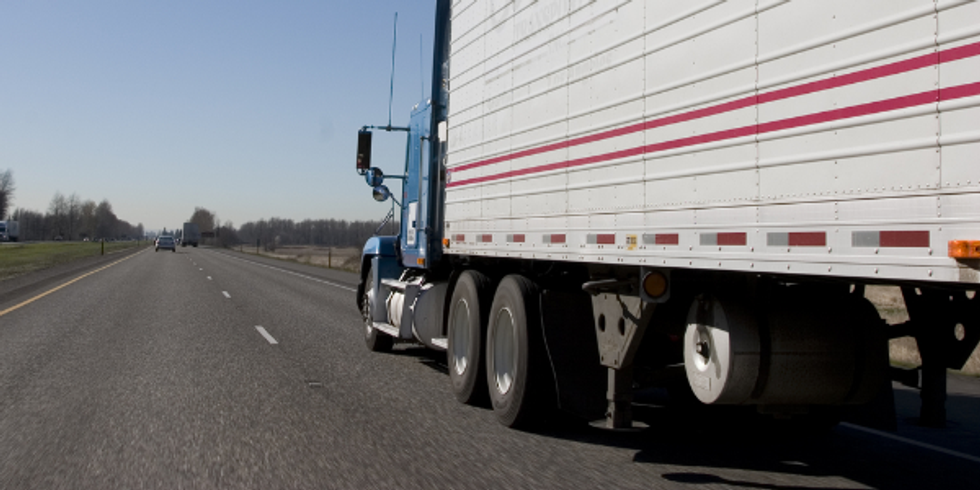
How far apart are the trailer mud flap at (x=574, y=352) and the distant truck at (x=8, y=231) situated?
499 feet

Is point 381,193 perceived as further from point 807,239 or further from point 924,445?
point 807,239

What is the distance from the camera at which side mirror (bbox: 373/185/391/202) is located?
37.8 ft

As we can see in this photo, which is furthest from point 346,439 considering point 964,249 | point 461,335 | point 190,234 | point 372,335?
point 190,234

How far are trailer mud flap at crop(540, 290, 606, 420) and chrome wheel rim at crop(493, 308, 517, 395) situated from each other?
0.53 meters

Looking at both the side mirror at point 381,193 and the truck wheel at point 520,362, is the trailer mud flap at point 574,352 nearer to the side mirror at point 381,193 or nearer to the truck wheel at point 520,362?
the truck wheel at point 520,362

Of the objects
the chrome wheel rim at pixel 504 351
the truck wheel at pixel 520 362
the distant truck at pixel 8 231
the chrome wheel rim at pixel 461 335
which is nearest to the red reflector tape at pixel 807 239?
the truck wheel at pixel 520 362

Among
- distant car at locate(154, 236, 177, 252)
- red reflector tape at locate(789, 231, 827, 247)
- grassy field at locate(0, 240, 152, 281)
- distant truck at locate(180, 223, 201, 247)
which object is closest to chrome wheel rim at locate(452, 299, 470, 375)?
red reflector tape at locate(789, 231, 827, 247)

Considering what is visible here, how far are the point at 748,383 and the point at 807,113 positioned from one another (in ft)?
5.02

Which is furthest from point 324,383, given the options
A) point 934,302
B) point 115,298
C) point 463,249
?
point 115,298

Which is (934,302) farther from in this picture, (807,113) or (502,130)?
(502,130)

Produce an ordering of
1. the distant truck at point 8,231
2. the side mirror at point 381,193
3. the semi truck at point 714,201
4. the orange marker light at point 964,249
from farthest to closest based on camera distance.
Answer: the distant truck at point 8,231, the side mirror at point 381,193, the semi truck at point 714,201, the orange marker light at point 964,249

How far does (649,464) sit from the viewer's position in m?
5.67

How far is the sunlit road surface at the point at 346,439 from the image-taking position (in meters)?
5.26

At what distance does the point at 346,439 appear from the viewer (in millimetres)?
6230
